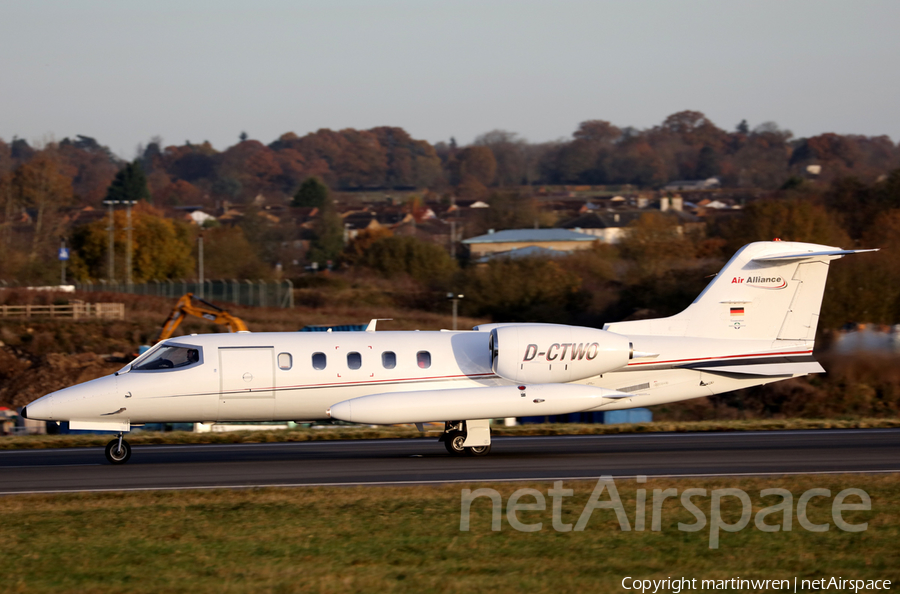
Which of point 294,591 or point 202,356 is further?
point 202,356

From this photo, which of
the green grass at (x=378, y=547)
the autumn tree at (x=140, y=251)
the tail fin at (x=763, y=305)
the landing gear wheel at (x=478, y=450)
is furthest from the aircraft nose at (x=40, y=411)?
the autumn tree at (x=140, y=251)

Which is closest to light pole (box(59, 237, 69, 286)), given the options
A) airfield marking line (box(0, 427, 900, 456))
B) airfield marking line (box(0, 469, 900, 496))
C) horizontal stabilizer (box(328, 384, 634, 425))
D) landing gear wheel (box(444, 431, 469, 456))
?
airfield marking line (box(0, 427, 900, 456))

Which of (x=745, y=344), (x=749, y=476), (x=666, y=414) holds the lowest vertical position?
(x=666, y=414)

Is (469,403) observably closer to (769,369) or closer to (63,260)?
(769,369)

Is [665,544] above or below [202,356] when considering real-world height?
below

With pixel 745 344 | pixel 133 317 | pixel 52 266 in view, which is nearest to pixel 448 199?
pixel 52 266

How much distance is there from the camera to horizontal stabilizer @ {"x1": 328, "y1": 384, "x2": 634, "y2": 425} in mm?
18672

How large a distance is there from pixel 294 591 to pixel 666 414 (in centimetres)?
2970

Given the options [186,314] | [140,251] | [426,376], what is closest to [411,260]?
[140,251]

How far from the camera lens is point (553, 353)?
777 inches

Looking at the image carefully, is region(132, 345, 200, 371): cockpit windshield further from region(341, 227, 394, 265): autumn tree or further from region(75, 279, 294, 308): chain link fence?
region(341, 227, 394, 265): autumn tree

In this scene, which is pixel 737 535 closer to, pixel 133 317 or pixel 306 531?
pixel 306 531

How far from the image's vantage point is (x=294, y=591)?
9.88 meters

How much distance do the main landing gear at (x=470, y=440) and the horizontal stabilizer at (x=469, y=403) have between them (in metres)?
0.65
